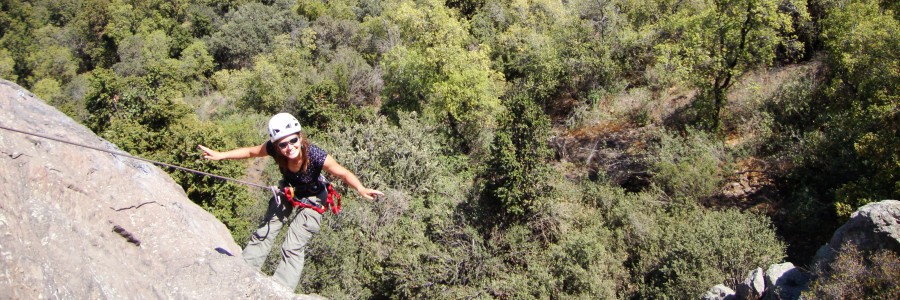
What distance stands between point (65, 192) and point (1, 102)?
5.55 feet

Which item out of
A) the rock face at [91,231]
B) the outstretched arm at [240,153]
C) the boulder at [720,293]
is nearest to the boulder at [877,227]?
the boulder at [720,293]

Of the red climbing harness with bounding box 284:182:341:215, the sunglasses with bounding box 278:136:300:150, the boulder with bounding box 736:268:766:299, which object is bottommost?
the boulder with bounding box 736:268:766:299

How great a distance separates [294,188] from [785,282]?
33.5 ft

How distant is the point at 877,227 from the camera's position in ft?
32.4

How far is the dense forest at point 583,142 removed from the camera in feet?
48.4

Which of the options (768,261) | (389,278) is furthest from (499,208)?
(768,261)

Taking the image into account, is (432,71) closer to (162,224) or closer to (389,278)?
(389,278)

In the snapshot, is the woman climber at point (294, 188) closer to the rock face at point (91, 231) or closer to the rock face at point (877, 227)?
the rock face at point (91, 231)

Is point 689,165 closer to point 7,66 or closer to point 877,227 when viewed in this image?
point 877,227

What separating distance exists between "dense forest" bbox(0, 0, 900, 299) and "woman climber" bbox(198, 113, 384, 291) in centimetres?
778

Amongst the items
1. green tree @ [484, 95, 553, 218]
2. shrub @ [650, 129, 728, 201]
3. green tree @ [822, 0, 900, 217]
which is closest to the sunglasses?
green tree @ [484, 95, 553, 218]

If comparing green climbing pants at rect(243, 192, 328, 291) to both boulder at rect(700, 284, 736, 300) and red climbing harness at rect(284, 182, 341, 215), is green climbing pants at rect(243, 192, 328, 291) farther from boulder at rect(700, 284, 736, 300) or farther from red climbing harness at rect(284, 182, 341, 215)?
boulder at rect(700, 284, 736, 300)

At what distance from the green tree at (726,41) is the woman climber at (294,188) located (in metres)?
15.3

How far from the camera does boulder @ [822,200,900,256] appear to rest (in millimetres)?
9719
